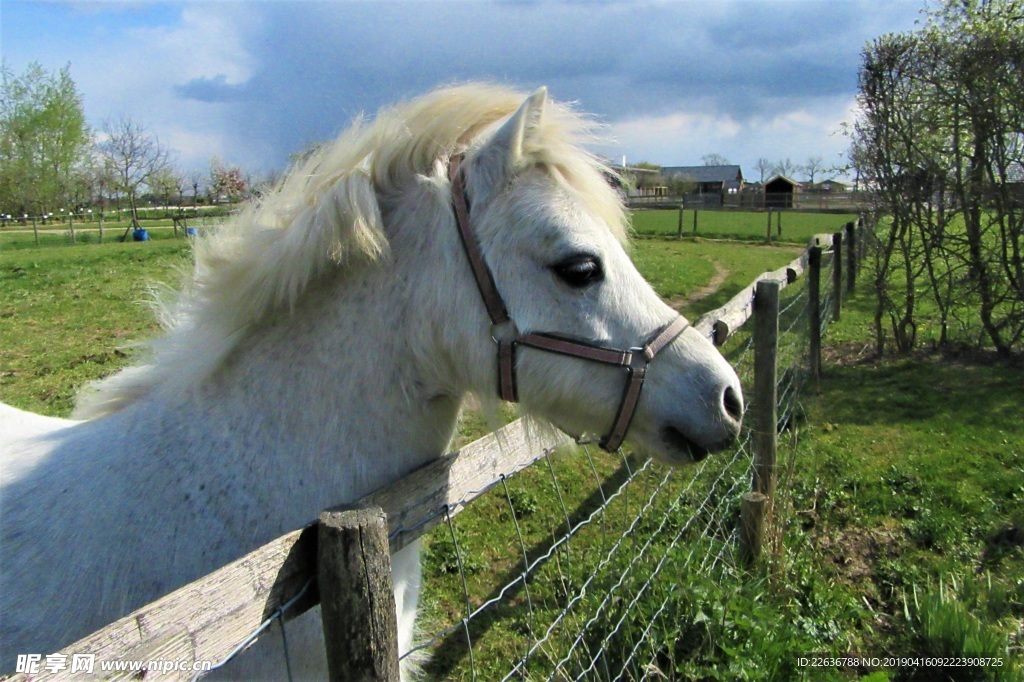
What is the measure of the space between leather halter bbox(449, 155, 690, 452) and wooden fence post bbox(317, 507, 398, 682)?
691mm

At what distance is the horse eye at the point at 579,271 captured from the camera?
1743 millimetres

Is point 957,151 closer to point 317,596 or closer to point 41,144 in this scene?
point 317,596

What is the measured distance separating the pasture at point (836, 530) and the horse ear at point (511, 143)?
1001 millimetres

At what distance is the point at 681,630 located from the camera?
2.73 metres

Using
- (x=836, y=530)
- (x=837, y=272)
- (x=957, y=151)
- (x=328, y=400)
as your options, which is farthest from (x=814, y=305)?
(x=328, y=400)

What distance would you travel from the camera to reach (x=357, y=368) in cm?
176

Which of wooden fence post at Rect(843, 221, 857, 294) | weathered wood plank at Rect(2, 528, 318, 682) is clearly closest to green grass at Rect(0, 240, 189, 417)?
weathered wood plank at Rect(2, 528, 318, 682)

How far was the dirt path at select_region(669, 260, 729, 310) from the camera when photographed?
12003 millimetres

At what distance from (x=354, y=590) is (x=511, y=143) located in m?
1.26

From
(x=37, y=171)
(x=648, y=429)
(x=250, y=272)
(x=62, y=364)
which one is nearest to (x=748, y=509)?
(x=648, y=429)

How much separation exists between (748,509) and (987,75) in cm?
609

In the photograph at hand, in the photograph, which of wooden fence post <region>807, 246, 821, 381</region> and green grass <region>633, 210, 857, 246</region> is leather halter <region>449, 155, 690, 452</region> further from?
green grass <region>633, 210, 857, 246</region>

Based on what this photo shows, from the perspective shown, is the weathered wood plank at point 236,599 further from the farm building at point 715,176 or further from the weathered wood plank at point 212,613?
the farm building at point 715,176

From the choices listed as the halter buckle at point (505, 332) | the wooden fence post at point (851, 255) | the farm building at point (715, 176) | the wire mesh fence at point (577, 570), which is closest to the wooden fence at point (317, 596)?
the halter buckle at point (505, 332)
